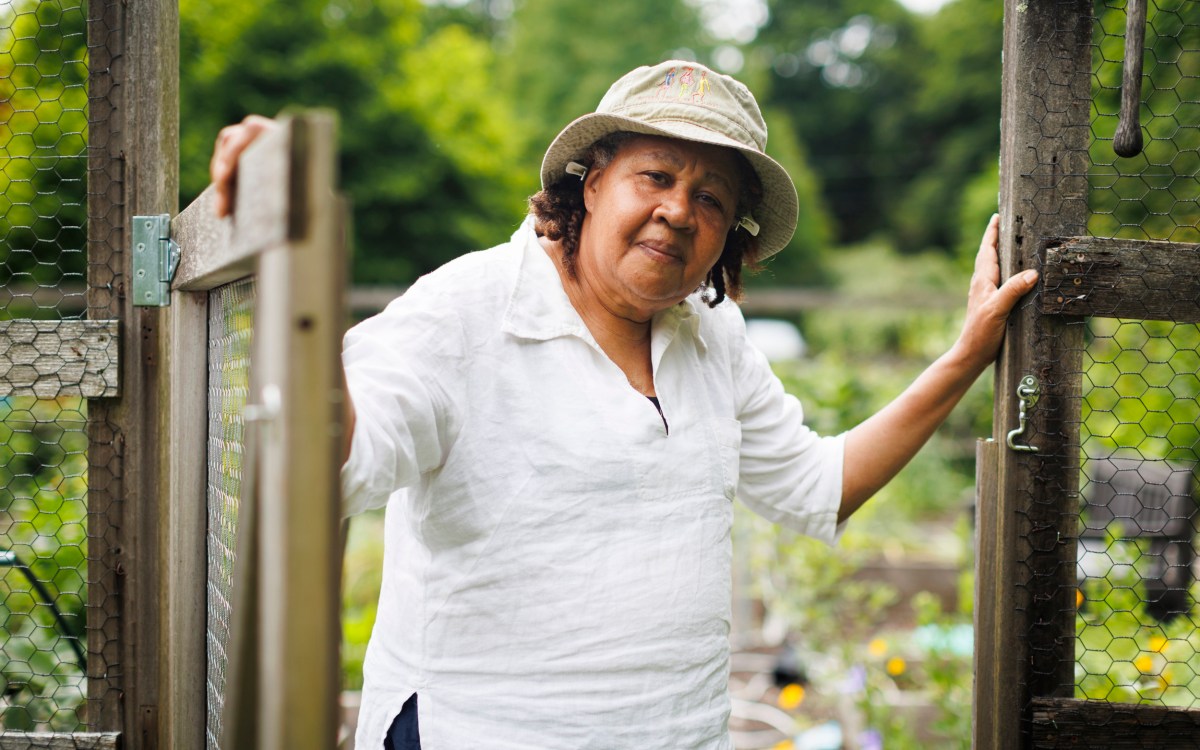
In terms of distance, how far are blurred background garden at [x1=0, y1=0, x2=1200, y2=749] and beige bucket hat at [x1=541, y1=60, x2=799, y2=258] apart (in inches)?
21.8

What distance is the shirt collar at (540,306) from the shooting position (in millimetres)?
1608

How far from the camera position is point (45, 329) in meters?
1.68

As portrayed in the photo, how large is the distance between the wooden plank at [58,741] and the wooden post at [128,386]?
4 cm

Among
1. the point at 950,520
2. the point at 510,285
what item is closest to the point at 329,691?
the point at 510,285

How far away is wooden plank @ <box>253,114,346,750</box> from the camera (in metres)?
0.84

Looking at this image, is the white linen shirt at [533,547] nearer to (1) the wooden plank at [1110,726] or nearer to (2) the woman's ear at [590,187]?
(2) the woman's ear at [590,187]

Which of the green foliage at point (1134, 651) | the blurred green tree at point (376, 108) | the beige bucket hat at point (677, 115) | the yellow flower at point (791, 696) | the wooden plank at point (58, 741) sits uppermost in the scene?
the blurred green tree at point (376, 108)

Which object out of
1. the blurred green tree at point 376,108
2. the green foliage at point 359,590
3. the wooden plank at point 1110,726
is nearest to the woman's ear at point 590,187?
the wooden plank at point 1110,726

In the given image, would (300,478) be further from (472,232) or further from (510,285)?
(472,232)

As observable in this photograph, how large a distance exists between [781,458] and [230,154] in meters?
1.36

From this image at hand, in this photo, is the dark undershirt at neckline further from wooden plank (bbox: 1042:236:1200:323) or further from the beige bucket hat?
wooden plank (bbox: 1042:236:1200:323)

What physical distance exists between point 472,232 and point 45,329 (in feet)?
45.6

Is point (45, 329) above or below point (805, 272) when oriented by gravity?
below

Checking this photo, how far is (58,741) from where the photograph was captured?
5.54 feet
